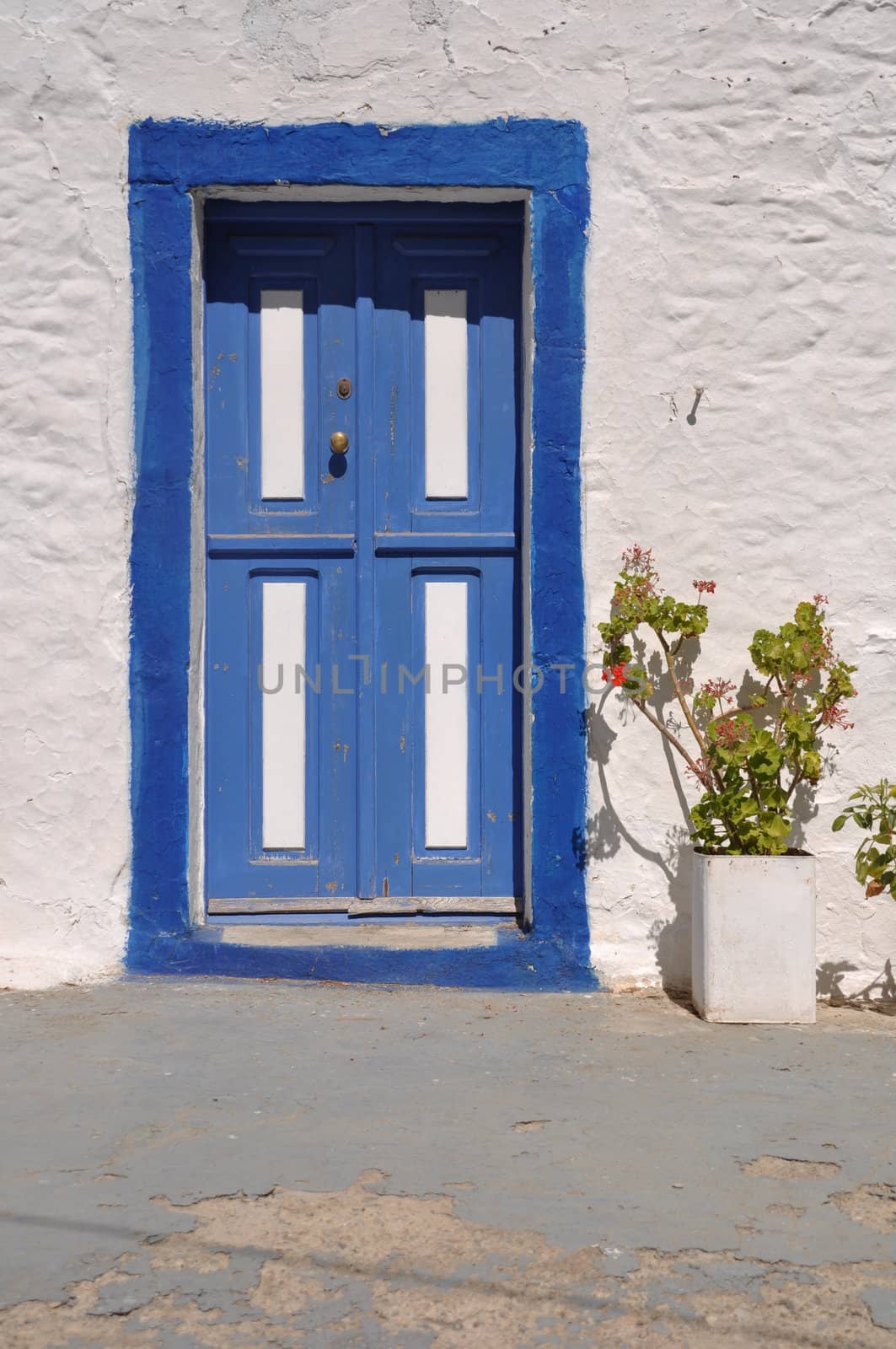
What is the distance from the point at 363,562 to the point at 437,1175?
2067mm

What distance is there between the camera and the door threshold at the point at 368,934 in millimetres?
4004

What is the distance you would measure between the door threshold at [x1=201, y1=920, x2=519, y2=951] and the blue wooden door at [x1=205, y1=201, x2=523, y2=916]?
0.11m

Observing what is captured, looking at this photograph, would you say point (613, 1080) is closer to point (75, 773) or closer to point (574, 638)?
point (574, 638)

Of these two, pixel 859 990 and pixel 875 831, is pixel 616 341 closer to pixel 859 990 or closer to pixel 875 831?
pixel 875 831

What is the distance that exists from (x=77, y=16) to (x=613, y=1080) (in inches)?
132

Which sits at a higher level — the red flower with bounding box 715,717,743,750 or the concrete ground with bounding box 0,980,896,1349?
the red flower with bounding box 715,717,743,750

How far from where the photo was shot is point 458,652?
14.0ft

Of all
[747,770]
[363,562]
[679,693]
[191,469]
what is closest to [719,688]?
[679,693]

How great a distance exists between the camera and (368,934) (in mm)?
4086

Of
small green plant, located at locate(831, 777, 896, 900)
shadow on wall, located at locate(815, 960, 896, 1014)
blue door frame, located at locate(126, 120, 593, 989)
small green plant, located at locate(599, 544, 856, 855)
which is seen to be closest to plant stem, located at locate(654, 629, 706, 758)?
small green plant, located at locate(599, 544, 856, 855)

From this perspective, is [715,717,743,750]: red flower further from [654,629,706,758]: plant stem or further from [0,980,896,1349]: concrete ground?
[0,980,896,1349]: concrete ground

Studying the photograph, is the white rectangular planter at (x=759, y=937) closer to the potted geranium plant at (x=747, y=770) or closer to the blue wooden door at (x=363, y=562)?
the potted geranium plant at (x=747, y=770)

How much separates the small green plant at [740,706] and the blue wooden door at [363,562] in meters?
0.48

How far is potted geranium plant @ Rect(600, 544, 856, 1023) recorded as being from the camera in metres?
3.70
